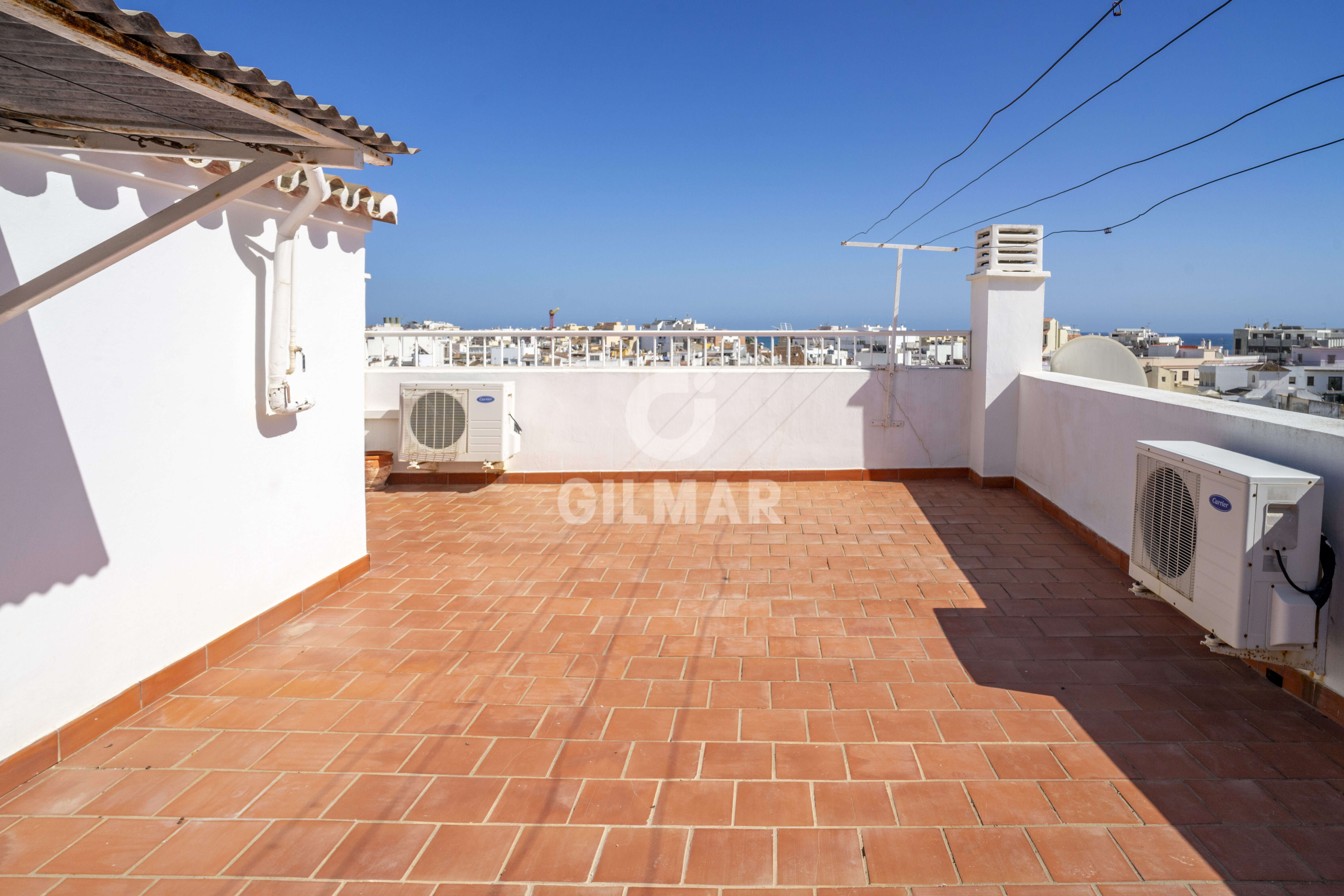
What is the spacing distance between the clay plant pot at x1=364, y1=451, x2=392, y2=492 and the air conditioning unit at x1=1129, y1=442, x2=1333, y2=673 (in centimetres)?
617

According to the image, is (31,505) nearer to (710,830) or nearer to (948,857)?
(710,830)

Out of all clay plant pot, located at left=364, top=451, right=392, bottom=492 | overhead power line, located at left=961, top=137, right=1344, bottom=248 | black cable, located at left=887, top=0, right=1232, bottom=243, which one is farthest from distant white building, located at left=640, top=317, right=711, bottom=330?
clay plant pot, located at left=364, top=451, right=392, bottom=492

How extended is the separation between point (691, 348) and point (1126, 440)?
363cm

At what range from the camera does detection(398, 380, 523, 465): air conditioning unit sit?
19.9 ft

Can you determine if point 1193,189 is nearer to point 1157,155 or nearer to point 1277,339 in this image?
point 1157,155

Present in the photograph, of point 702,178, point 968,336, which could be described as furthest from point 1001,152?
point 702,178

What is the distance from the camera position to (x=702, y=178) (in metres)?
33.4

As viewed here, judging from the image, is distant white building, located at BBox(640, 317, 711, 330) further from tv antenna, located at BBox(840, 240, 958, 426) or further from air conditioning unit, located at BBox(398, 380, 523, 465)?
tv antenna, located at BBox(840, 240, 958, 426)

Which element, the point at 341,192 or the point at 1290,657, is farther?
the point at 341,192

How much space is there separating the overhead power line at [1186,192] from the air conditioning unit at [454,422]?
15.5ft

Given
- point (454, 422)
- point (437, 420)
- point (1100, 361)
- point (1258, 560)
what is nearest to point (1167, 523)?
point (1258, 560)

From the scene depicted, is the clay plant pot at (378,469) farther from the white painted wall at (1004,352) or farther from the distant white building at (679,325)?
the white painted wall at (1004,352)

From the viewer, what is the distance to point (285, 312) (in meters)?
3.17

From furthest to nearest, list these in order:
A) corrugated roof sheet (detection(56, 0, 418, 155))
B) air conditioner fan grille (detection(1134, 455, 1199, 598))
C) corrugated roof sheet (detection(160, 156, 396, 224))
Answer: corrugated roof sheet (detection(160, 156, 396, 224))
air conditioner fan grille (detection(1134, 455, 1199, 598))
corrugated roof sheet (detection(56, 0, 418, 155))
